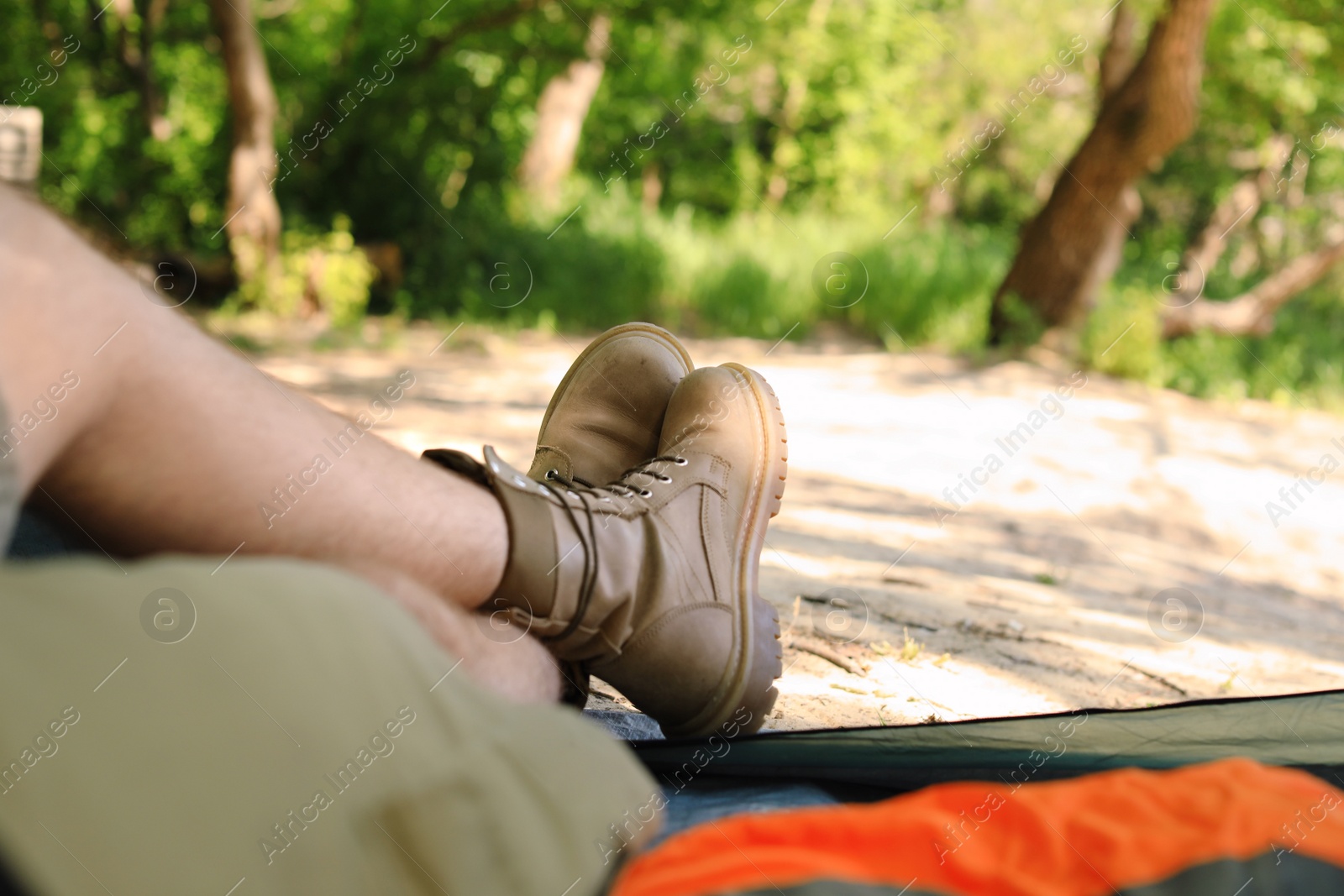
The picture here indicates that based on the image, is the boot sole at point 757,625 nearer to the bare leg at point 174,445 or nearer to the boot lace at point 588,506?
the boot lace at point 588,506

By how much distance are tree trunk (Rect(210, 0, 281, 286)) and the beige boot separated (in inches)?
294

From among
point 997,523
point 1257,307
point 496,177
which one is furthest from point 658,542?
point 496,177

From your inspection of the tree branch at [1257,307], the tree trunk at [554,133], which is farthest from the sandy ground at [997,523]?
the tree trunk at [554,133]

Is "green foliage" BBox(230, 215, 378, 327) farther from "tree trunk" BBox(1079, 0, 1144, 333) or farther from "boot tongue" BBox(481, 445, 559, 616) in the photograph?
"boot tongue" BBox(481, 445, 559, 616)

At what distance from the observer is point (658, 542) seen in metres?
1.37

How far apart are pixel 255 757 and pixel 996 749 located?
856mm

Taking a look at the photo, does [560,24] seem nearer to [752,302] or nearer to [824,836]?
[752,302]

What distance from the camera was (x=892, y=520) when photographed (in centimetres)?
369

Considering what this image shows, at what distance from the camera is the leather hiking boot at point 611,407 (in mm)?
1706

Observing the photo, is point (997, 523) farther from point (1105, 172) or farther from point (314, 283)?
point (314, 283)

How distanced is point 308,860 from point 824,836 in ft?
1.31

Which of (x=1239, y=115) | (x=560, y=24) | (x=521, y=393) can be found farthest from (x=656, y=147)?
(x=521, y=393)

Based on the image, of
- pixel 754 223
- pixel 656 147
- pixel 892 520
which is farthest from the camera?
pixel 656 147

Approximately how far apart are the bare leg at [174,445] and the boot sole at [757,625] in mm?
369
